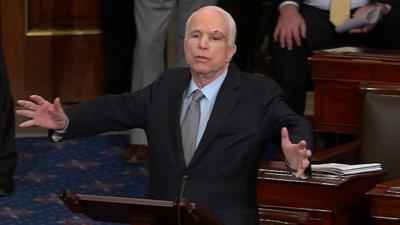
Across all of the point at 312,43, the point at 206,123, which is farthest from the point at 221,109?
the point at 312,43

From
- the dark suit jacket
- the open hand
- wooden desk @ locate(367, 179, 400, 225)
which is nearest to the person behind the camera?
the open hand

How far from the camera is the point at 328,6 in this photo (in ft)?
21.9

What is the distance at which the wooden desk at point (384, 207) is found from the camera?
4.59 m

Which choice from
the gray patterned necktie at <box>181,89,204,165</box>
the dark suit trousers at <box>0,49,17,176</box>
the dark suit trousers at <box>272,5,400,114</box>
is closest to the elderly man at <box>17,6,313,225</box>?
the gray patterned necktie at <box>181,89,204,165</box>

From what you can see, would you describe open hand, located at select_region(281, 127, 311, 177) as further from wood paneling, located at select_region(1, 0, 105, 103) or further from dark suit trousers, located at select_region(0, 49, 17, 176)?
wood paneling, located at select_region(1, 0, 105, 103)

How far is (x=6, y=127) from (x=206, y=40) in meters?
2.20

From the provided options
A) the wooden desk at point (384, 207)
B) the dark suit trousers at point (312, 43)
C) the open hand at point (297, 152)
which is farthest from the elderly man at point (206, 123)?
the dark suit trousers at point (312, 43)

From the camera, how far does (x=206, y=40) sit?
434 centimetres

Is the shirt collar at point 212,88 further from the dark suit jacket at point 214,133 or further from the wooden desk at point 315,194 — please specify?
the wooden desk at point 315,194

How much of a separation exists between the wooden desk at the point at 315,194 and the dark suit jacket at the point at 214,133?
17.9 inches

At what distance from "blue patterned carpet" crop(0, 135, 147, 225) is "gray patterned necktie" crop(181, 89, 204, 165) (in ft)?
5.65

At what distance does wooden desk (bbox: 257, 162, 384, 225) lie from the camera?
4812 mm

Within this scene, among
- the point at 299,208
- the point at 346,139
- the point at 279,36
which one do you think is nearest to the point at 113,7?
the point at 279,36

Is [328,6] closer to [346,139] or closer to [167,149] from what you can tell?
[346,139]
